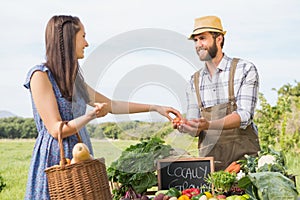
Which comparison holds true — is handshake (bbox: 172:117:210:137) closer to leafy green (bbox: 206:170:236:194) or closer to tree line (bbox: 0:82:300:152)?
leafy green (bbox: 206:170:236:194)

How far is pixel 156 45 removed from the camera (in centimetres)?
303

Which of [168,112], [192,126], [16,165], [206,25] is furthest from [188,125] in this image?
[16,165]

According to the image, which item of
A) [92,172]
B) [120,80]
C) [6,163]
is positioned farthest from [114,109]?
[6,163]

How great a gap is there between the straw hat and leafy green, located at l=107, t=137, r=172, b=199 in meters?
1.13

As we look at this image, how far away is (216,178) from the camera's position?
3062 millimetres

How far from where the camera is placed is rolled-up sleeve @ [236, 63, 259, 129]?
12.5 ft

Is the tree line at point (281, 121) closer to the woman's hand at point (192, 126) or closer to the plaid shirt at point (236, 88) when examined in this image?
the plaid shirt at point (236, 88)

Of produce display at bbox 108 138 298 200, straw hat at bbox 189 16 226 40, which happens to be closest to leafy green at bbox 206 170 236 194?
produce display at bbox 108 138 298 200

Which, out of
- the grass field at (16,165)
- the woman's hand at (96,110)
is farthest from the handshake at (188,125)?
the grass field at (16,165)

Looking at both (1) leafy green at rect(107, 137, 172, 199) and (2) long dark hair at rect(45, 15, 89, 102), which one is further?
(1) leafy green at rect(107, 137, 172, 199)

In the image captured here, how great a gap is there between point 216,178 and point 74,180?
0.91m

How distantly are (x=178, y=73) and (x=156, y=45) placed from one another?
228 millimetres

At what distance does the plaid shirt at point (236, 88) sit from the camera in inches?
150

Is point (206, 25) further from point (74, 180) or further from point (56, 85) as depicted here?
point (74, 180)
